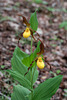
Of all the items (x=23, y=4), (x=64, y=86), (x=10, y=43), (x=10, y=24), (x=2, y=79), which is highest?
(x=23, y=4)

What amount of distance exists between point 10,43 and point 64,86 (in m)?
1.35

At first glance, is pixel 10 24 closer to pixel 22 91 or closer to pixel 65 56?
pixel 65 56

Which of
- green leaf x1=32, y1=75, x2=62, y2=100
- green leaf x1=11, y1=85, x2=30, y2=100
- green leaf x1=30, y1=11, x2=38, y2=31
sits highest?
green leaf x1=30, y1=11, x2=38, y2=31

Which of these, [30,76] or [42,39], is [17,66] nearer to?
[30,76]

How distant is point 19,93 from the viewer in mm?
1518

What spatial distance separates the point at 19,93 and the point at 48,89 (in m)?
0.32

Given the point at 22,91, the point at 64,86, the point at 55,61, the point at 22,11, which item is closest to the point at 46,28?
the point at 22,11

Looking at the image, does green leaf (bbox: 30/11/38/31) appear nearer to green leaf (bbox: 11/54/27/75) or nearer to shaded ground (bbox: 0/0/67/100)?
shaded ground (bbox: 0/0/67/100)

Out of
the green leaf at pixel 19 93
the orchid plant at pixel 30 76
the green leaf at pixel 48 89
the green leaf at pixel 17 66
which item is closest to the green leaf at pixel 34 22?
the orchid plant at pixel 30 76

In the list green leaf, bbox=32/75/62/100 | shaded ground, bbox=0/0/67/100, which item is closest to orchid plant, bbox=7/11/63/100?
green leaf, bbox=32/75/62/100

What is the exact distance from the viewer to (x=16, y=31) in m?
3.25

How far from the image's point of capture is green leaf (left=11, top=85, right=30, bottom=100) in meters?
1.48

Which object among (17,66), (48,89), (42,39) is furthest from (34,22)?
(42,39)

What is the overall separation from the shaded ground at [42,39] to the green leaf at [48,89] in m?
0.36
